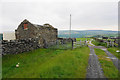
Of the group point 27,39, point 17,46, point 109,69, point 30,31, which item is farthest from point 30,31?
point 109,69

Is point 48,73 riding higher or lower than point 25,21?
lower

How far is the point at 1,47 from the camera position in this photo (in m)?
10.0

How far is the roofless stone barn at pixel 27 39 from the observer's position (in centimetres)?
1082

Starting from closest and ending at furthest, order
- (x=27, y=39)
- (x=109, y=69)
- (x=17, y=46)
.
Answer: (x=109, y=69), (x=17, y=46), (x=27, y=39)

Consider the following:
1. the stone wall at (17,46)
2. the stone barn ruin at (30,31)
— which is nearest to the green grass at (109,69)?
the stone wall at (17,46)

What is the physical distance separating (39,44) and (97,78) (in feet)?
44.5

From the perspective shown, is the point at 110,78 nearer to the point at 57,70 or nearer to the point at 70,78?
the point at 70,78

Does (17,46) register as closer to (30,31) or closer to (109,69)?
(30,31)

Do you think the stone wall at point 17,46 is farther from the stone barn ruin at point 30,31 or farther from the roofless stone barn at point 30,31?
the roofless stone barn at point 30,31

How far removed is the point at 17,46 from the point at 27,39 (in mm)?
2335

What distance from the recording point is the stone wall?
10389 millimetres

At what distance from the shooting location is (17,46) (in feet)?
37.9

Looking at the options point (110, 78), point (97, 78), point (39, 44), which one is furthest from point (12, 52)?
point (110, 78)

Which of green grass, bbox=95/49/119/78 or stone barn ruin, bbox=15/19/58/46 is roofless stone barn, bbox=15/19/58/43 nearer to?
stone barn ruin, bbox=15/19/58/46
